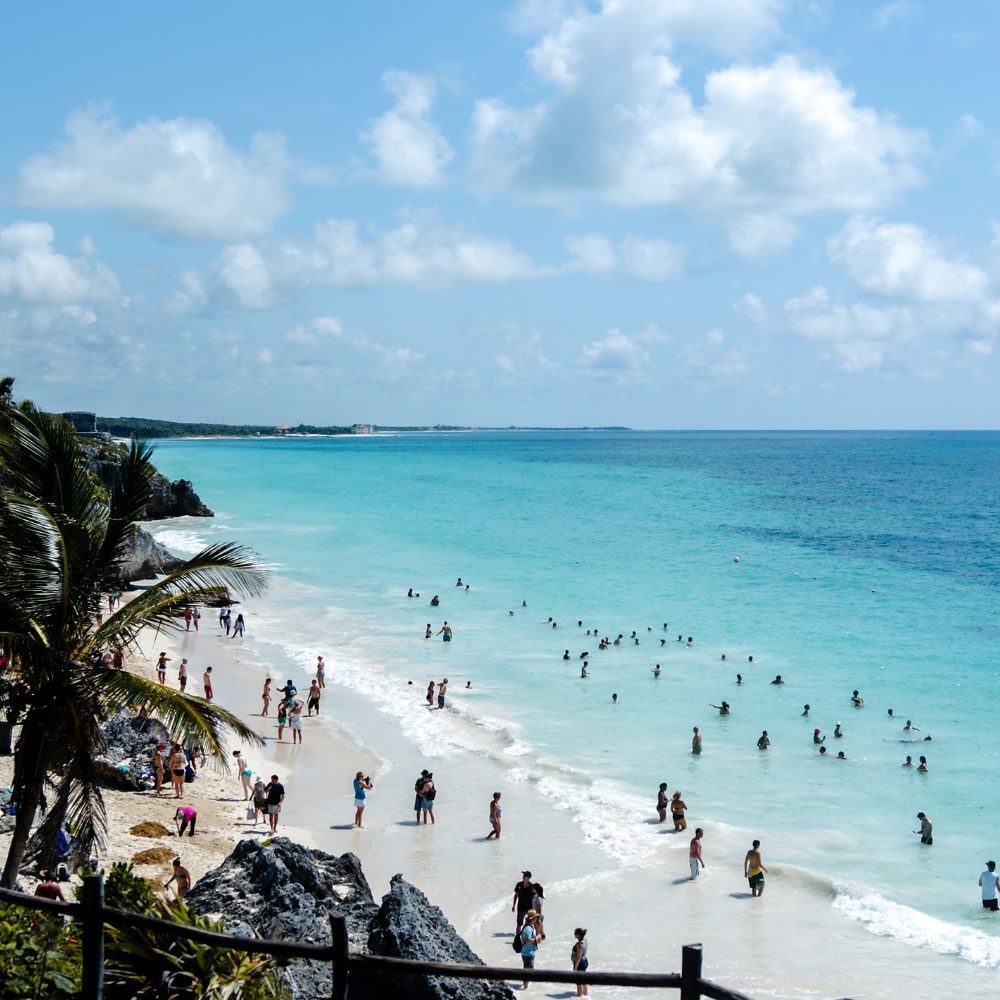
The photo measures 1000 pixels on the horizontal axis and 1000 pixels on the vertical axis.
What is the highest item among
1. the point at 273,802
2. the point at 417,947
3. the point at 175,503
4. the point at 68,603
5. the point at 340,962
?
the point at 68,603

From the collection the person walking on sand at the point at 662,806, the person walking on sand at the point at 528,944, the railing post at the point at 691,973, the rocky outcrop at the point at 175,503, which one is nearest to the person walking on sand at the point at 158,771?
the person walking on sand at the point at 528,944

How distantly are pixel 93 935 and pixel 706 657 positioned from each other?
35.5 m

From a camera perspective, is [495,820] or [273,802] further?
[495,820]

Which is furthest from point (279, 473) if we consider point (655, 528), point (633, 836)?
point (633, 836)

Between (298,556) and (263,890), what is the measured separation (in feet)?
171

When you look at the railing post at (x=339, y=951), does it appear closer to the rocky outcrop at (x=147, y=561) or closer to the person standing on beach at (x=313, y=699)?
the person standing on beach at (x=313, y=699)

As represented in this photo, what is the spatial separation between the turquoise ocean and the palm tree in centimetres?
1255

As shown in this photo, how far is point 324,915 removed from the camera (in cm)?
1312

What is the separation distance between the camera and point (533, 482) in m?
138

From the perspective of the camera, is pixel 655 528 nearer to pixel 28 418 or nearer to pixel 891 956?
pixel 891 956

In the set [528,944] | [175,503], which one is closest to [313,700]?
[528,944]

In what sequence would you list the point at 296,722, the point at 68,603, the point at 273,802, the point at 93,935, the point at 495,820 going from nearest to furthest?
1. the point at 93,935
2. the point at 68,603
3. the point at 273,802
4. the point at 495,820
5. the point at 296,722

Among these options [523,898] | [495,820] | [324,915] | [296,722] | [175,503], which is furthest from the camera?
[175,503]

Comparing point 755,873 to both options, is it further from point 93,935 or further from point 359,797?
point 93,935
